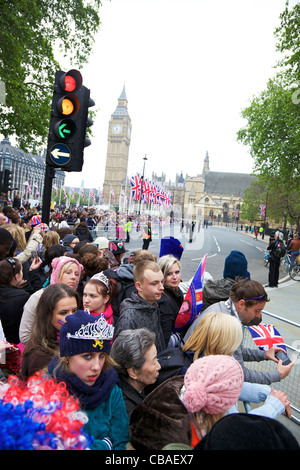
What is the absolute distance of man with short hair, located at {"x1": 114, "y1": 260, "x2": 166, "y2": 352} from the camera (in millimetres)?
3104

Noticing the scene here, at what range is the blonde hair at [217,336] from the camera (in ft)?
7.78

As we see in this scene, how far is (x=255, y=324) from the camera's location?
3367mm

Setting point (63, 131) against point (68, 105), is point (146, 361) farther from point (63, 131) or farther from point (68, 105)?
point (68, 105)

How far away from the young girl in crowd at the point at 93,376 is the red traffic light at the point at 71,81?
309 cm

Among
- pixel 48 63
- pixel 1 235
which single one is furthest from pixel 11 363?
pixel 48 63

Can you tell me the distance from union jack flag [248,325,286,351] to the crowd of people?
0.09 metres

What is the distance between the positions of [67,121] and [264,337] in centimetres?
324

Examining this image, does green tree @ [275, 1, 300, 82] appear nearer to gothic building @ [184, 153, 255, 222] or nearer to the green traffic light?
the green traffic light

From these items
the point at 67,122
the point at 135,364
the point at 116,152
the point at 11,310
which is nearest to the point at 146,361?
the point at 135,364

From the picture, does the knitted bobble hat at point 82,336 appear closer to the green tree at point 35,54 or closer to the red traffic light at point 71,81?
the red traffic light at point 71,81

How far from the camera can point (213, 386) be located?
68.3 inches

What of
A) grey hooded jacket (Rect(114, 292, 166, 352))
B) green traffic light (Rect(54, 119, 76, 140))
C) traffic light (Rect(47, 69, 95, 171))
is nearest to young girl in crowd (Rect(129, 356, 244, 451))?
grey hooded jacket (Rect(114, 292, 166, 352))

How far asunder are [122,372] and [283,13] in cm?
1808

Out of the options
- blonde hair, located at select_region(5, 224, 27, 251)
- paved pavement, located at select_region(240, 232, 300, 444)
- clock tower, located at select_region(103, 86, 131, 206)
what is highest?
clock tower, located at select_region(103, 86, 131, 206)
